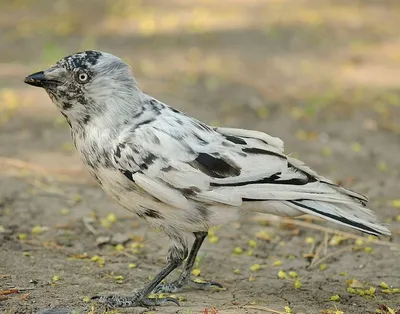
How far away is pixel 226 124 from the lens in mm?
8289

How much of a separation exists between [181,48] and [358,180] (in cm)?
470

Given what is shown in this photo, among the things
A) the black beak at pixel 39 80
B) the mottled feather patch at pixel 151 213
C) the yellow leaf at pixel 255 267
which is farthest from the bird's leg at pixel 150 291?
the black beak at pixel 39 80

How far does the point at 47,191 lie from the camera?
6.55 meters

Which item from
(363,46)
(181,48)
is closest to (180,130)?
(181,48)

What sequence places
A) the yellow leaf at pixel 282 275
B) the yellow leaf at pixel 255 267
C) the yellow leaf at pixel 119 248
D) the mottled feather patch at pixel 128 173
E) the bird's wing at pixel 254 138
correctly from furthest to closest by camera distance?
the yellow leaf at pixel 119 248, the yellow leaf at pixel 255 267, the yellow leaf at pixel 282 275, the bird's wing at pixel 254 138, the mottled feather patch at pixel 128 173

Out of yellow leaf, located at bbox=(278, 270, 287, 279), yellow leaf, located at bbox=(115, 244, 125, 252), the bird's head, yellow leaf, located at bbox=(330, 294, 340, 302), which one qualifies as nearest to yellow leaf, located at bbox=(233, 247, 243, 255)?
yellow leaf, located at bbox=(278, 270, 287, 279)

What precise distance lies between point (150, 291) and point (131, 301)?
0.14m

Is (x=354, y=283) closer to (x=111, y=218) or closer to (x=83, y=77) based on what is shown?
(x=111, y=218)

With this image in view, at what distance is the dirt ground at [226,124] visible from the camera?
489 centimetres

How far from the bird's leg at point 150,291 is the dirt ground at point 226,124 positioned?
94mm

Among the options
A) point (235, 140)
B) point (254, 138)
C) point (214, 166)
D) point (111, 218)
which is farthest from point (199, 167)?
point (111, 218)

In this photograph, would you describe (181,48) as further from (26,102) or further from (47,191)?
(47,191)

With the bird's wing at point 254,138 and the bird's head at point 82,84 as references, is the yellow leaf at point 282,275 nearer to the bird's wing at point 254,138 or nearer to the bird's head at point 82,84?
the bird's wing at point 254,138

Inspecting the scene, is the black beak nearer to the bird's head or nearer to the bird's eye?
the bird's head
